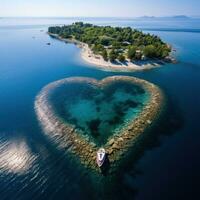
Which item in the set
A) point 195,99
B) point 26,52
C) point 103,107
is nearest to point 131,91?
point 103,107

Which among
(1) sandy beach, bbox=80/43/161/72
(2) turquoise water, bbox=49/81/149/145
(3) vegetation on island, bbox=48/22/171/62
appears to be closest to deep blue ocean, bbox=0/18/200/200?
(2) turquoise water, bbox=49/81/149/145

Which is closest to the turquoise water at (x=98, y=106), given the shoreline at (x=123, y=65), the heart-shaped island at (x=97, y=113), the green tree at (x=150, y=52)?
the heart-shaped island at (x=97, y=113)

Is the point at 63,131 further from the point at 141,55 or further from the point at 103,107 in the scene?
the point at 141,55

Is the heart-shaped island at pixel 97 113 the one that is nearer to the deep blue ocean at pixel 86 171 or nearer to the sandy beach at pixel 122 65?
the deep blue ocean at pixel 86 171

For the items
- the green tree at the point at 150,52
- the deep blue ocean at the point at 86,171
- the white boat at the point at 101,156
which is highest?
the white boat at the point at 101,156

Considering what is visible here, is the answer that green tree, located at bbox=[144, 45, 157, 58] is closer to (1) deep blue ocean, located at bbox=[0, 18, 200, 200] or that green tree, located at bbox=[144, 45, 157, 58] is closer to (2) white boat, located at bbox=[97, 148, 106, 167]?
(1) deep blue ocean, located at bbox=[0, 18, 200, 200]

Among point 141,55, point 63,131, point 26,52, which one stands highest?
point 63,131

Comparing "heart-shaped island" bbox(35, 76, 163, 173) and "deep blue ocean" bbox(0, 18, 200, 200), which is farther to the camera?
"heart-shaped island" bbox(35, 76, 163, 173)
